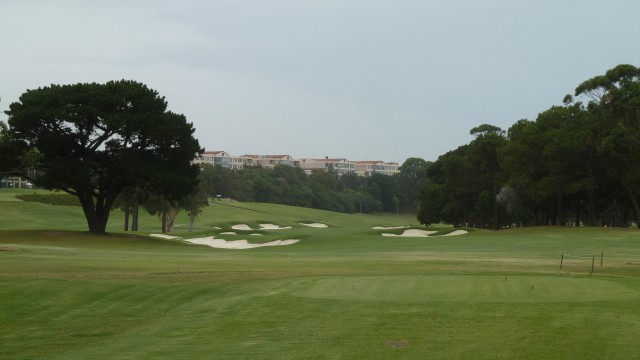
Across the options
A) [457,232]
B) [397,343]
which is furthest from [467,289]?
[457,232]

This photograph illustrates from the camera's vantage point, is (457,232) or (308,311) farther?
(457,232)

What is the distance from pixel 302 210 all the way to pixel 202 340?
139 metres

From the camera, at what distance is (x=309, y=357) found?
42.4 feet

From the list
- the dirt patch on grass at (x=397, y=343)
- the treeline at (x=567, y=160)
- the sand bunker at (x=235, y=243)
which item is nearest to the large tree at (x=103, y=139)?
the sand bunker at (x=235, y=243)

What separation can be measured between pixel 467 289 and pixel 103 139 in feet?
130

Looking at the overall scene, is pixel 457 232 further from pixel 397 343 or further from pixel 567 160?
pixel 397 343

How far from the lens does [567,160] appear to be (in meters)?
69.4

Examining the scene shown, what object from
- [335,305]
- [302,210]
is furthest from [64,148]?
[302,210]

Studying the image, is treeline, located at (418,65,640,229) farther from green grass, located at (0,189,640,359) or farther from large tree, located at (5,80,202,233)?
green grass, located at (0,189,640,359)

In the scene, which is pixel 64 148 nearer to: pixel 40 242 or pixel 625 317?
pixel 40 242

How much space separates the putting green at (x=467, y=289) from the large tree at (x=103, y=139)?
32.7 metres

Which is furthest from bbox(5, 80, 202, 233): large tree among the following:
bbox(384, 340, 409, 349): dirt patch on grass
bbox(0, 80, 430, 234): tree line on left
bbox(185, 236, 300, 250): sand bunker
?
bbox(384, 340, 409, 349): dirt patch on grass

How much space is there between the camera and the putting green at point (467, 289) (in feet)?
63.0

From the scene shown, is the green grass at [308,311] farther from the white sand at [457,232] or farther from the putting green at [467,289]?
the white sand at [457,232]
